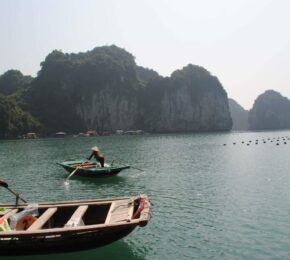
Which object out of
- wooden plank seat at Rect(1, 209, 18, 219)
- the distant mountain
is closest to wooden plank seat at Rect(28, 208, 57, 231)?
wooden plank seat at Rect(1, 209, 18, 219)

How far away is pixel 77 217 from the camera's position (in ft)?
41.1

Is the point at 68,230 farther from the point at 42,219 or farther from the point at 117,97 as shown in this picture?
the point at 117,97

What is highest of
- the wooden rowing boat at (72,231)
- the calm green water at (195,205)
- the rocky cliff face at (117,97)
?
the rocky cliff face at (117,97)

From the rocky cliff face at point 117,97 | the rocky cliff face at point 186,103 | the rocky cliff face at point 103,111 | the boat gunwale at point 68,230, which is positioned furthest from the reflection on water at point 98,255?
the rocky cliff face at point 186,103

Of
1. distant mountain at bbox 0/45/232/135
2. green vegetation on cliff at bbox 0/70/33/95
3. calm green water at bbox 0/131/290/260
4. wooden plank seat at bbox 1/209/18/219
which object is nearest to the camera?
wooden plank seat at bbox 1/209/18/219

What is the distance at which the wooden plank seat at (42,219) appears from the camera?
459 inches

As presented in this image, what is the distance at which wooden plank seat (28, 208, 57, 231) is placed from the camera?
11.7 metres

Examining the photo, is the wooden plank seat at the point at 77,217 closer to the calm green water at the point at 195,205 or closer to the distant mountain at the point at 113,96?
the calm green water at the point at 195,205

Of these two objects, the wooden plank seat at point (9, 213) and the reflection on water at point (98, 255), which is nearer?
the reflection on water at point (98, 255)

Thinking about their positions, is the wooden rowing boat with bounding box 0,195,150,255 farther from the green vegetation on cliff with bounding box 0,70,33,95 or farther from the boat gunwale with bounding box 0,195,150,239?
the green vegetation on cliff with bounding box 0,70,33,95

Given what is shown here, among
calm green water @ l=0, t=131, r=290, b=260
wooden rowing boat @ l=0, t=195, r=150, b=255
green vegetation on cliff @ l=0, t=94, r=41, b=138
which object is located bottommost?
calm green water @ l=0, t=131, r=290, b=260

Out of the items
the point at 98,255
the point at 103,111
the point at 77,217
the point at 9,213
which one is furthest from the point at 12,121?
the point at 98,255

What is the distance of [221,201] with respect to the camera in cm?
2072

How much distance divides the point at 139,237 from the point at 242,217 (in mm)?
5291
